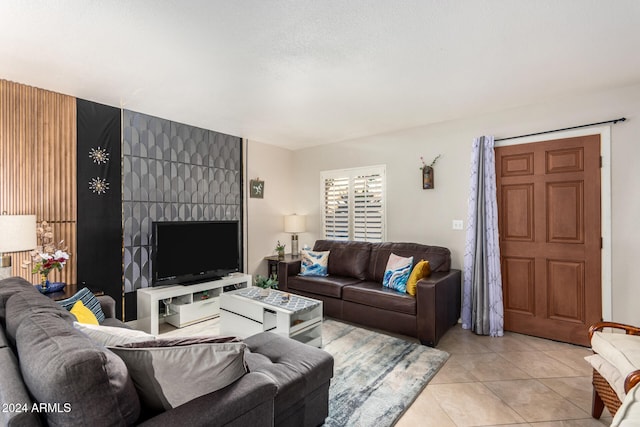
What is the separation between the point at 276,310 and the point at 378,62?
2.25m

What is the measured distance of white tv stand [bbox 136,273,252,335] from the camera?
136 inches

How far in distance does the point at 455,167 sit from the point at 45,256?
14.4ft

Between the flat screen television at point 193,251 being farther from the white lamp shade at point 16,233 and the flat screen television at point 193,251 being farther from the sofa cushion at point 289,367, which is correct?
the sofa cushion at point 289,367

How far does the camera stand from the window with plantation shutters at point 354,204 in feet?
15.1

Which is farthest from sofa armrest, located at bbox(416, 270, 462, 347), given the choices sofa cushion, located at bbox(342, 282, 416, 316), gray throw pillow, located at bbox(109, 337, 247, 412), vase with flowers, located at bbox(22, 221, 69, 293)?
vase with flowers, located at bbox(22, 221, 69, 293)

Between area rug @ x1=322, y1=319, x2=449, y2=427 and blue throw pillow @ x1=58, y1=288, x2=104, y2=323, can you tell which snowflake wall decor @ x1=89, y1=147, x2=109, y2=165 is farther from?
area rug @ x1=322, y1=319, x2=449, y2=427

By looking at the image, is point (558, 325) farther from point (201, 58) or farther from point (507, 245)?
point (201, 58)

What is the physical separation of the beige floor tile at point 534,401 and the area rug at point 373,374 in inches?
20.0

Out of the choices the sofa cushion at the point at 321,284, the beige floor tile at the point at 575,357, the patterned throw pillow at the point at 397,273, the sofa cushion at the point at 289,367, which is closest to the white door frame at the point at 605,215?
the beige floor tile at the point at 575,357

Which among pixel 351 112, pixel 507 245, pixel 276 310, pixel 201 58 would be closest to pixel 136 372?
pixel 276 310

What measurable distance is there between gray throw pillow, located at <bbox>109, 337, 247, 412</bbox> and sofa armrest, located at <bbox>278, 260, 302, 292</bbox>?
3.08 metres

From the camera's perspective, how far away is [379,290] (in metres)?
3.51

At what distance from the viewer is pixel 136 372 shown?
1143 mm

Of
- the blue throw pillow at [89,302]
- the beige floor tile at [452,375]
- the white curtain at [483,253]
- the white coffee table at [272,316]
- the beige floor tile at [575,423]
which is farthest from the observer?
the white curtain at [483,253]
